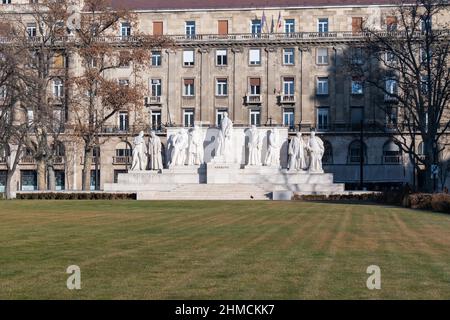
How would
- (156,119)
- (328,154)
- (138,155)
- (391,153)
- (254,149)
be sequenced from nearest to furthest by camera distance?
(254,149)
(138,155)
(391,153)
(328,154)
(156,119)

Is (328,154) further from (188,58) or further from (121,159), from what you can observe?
(121,159)

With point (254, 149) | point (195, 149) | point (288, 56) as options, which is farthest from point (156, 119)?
point (254, 149)

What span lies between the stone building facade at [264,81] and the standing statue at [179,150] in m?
20.0

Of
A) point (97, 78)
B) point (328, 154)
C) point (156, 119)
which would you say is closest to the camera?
point (97, 78)

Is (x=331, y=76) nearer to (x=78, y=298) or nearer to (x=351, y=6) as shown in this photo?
(x=351, y=6)

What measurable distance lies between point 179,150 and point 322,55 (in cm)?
2765

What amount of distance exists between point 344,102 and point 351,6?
10.4m

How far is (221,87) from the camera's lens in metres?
91.9

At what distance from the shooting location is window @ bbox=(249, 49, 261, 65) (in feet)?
299

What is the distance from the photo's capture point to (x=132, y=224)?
2822 centimetres

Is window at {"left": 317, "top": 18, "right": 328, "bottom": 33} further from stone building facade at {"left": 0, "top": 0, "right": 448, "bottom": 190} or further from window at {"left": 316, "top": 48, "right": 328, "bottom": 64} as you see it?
window at {"left": 316, "top": 48, "right": 328, "bottom": 64}

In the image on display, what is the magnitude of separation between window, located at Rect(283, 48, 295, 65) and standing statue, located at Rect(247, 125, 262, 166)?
23449 mm

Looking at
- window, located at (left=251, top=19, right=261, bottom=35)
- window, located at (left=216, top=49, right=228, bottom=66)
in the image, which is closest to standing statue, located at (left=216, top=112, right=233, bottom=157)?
window, located at (left=216, top=49, right=228, bottom=66)

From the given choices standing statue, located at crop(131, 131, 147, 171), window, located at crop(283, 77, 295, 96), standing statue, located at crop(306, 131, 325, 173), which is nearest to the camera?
standing statue, located at crop(306, 131, 325, 173)
